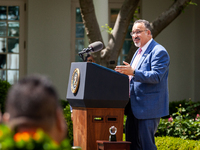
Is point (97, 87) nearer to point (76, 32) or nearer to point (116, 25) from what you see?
point (116, 25)

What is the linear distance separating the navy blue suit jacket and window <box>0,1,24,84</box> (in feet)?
21.7

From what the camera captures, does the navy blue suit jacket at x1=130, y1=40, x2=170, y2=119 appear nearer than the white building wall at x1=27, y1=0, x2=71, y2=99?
Yes

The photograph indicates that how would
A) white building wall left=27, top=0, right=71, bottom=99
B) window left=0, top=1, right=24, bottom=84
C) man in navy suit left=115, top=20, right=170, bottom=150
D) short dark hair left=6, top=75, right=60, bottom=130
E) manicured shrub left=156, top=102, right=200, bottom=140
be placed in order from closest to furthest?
short dark hair left=6, top=75, right=60, bottom=130, man in navy suit left=115, top=20, right=170, bottom=150, manicured shrub left=156, top=102, right=200, bottom=140, white building wall left=27, top=0, right=71, bottom=99, window left=0, top=1, right=24, bottom=84

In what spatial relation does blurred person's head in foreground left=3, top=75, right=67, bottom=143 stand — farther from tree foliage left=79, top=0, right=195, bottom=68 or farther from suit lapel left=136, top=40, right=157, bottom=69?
tree foliage left=79, top=0, right=195, bottom=68

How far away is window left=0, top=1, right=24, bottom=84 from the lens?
9.55 meters

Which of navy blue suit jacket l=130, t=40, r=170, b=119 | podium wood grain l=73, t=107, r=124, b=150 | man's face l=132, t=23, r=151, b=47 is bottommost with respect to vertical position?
podium wood grain l=73, t=107, r=124, b=150

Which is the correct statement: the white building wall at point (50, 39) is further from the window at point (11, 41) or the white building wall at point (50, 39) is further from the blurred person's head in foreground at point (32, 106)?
the blurred person's head in foreground at point (32, 106)

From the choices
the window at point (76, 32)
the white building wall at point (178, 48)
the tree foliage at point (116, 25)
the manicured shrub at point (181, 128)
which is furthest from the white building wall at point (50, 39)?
the manicured shrub at point (181, 128)

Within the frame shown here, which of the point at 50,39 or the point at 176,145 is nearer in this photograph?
the point at 176,145

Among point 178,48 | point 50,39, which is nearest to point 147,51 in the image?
point 50,39

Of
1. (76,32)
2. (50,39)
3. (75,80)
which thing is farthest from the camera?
(76,32)

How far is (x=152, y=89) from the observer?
3438 millimetres

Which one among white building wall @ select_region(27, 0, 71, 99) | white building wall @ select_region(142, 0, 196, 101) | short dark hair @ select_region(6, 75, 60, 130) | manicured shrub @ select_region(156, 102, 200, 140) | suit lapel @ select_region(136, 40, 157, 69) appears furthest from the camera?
white building wall @ select_region(142, 0, 196, 101)

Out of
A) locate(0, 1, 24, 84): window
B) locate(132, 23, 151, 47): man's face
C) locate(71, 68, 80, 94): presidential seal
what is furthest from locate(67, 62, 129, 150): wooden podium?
locate(0, 1, 24, 84): window
